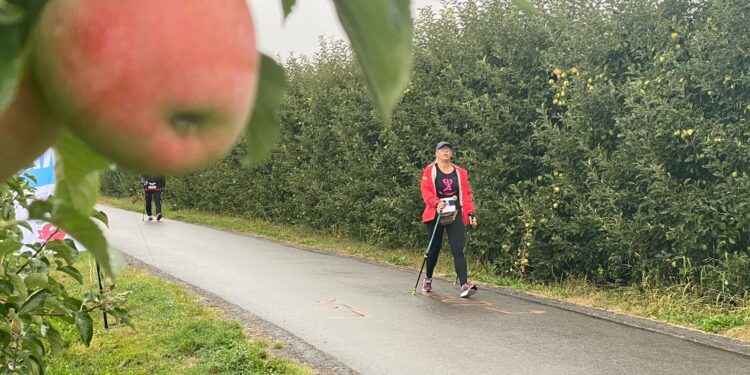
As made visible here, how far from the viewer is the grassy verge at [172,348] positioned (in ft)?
15.6

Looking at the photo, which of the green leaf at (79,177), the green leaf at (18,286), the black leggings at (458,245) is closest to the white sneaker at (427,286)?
the black leggings at (458,245)

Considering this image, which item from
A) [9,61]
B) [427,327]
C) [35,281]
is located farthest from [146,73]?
[427,327]

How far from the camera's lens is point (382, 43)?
13.9 inches

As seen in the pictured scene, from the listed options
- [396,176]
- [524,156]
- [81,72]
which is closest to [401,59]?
[81,72]

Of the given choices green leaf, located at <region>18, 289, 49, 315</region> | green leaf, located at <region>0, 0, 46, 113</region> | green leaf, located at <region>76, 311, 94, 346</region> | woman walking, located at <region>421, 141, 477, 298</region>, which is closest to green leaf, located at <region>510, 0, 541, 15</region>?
green leaf, located at <region>0, 0, 46, 113</region>

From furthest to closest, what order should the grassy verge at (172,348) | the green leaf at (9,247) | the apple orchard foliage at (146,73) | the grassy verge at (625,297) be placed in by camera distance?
1. the grassy verge at (625,297)
2. the grassy verge at (172,348)
3. the green leaf at (9,247)
4. the apple orchard foliage at (146,73)

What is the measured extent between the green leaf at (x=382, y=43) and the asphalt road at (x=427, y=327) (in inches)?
189

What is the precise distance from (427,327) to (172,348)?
2155 millimetres

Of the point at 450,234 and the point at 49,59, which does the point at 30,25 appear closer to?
the point at 49,59

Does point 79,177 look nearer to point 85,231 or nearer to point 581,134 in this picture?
point 85,231

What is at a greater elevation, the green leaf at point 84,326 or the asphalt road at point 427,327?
the green leaf at point 84,326

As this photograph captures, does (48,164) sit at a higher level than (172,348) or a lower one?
higher

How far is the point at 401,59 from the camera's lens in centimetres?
35

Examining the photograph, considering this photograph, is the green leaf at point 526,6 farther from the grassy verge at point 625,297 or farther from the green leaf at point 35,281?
the grassy verge at point 625,297
